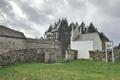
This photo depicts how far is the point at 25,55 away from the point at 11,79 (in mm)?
9903

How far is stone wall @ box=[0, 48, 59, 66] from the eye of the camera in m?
18.6

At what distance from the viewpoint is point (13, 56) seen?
19438 millimetres

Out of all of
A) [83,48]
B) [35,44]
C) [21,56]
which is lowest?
[21,56]

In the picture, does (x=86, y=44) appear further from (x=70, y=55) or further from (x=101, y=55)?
(x=101, y=55)

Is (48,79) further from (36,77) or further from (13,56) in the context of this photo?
(13,56)

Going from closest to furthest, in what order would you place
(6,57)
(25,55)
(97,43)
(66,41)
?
Answer: 1. (6,57)
2. (25,55)
3. (97,43)
4. (66,41)

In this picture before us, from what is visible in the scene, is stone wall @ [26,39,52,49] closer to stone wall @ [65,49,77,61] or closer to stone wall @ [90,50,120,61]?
stone wall @ [65,49,77,61]

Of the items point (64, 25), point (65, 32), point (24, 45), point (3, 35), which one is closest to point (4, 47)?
point (3, 35)

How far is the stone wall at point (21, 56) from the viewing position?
61.2 ft

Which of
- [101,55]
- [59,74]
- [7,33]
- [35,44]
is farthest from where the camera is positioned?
[35,44]

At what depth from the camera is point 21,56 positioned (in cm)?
2028

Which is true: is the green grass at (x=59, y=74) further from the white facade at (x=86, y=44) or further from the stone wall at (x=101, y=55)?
the white facade at (x=86, y=44)

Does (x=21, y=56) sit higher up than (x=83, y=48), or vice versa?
(x=83, y=48)

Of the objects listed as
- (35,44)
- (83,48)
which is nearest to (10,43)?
(35,44)
